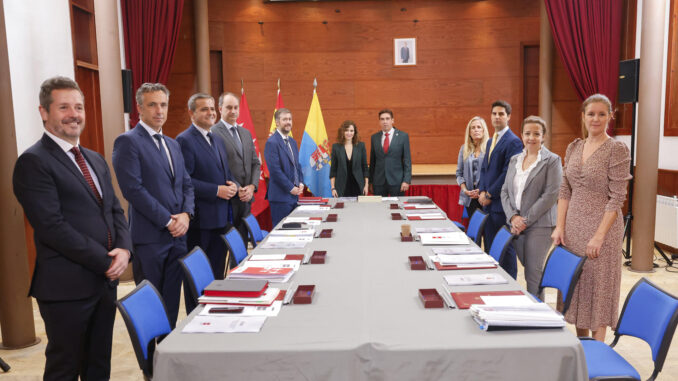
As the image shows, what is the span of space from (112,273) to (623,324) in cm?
238

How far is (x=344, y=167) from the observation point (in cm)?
634

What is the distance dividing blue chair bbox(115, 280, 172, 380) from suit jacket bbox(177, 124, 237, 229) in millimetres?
1826

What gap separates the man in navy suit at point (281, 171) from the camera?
17.4ft

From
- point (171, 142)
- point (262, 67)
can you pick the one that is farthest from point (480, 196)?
point (262, 67)

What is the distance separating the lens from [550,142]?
790 cm

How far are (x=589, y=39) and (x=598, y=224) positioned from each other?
16.3 feet

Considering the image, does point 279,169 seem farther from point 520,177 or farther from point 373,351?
point 373,351

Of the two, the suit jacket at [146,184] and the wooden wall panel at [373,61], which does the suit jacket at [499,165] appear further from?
the wooden wall panel at [373,61]

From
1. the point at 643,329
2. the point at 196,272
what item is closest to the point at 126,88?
the point at 196,272

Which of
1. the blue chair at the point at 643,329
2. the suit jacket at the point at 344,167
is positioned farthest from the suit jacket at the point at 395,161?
the blue chair at the point at 643,329

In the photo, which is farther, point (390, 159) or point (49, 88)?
point (390, 159)

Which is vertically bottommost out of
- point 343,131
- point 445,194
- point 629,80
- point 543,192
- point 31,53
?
point 445,194

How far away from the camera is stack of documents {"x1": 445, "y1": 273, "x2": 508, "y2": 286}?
2.23 m

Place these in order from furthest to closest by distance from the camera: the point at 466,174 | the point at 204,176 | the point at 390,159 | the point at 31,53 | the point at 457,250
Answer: the point at 390,159 → the point at 466,174 → the point at 31,53 → the point at 204,176 → the point at 457,250
